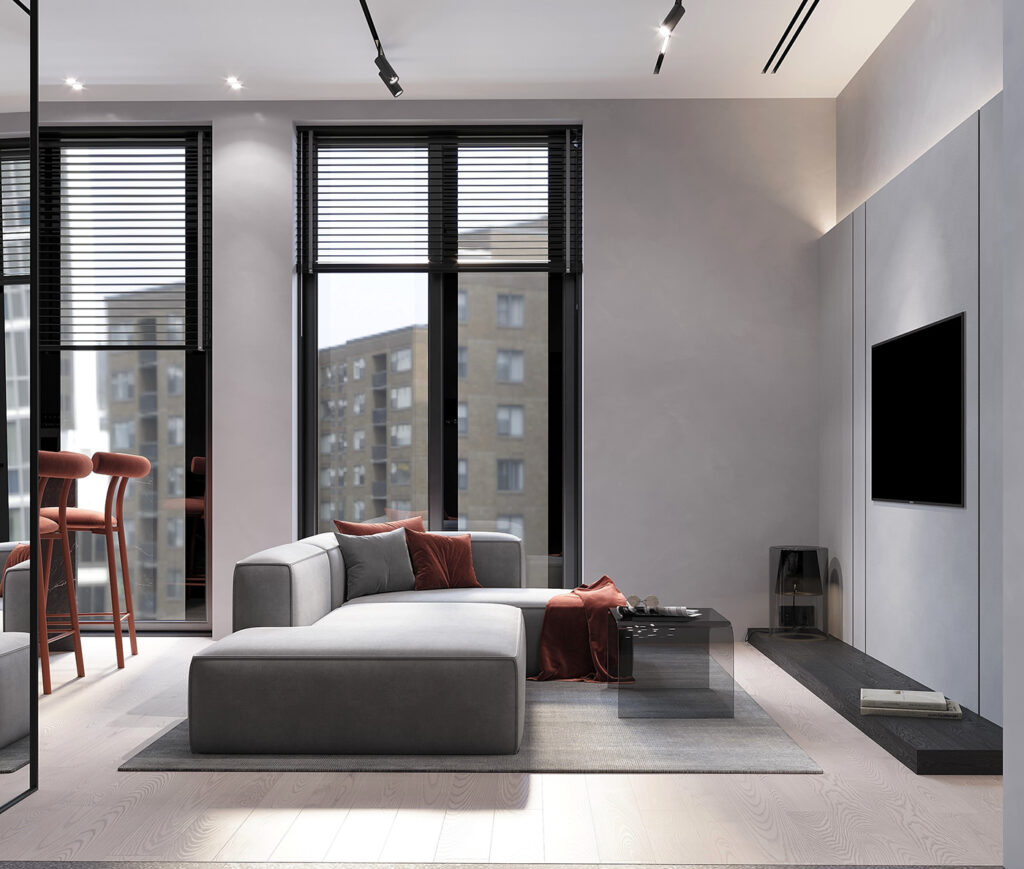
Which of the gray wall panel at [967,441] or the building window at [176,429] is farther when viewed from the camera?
the building window at [176,429]

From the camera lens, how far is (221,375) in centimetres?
572

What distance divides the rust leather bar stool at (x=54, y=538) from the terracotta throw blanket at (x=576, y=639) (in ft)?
7.26

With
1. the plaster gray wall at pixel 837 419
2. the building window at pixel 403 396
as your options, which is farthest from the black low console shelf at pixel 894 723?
the building window at pixel 403 396

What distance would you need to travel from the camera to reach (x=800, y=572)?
17.4 ft

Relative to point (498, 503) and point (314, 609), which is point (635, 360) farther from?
point (314, 609)

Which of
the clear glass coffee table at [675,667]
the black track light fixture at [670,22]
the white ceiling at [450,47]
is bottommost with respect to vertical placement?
the clear glass coffee table at [675,667]

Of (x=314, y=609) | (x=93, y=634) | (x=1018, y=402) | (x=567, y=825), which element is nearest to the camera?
(x=1018, y=402)

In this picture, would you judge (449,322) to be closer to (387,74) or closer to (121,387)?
(387,74)

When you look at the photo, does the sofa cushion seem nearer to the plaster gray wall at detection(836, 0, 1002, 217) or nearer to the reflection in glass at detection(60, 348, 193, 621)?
the reflection in glass at detection(60, 348, 193, 621)

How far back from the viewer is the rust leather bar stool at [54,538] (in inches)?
161

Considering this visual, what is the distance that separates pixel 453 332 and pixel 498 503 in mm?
1119

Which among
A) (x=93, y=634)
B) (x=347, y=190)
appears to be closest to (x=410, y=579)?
(x=93, y=634)

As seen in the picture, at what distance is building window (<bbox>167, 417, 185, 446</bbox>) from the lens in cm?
586

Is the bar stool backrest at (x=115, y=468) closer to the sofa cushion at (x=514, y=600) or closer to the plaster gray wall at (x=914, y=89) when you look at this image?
the sofa cushion at (x=514, y=600)
